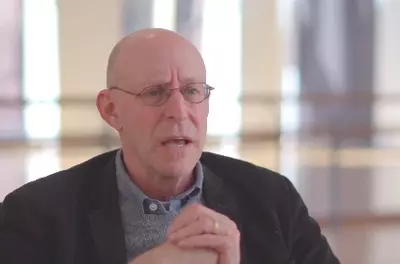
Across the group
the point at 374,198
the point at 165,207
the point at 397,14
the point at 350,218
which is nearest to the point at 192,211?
the point at 165,207

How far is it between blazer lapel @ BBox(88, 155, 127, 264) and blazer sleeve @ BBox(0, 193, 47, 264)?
0.12 metres

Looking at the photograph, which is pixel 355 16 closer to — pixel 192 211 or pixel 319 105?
pixel 319 105

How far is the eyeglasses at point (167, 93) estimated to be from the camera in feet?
4.91

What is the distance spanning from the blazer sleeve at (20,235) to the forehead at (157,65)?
0.34 metres

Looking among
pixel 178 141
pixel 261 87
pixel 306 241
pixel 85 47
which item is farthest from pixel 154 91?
pixel 261 87

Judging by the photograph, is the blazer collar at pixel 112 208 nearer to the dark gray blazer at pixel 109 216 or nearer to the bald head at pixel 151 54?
the dark gray blazer at pixel 109 216

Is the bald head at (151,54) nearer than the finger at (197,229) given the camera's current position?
No

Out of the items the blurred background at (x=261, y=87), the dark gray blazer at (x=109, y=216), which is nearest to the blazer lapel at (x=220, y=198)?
the dark gray blazer at (x=109, y=216)

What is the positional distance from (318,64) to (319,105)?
402 millimetres

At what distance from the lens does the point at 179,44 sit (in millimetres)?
1507

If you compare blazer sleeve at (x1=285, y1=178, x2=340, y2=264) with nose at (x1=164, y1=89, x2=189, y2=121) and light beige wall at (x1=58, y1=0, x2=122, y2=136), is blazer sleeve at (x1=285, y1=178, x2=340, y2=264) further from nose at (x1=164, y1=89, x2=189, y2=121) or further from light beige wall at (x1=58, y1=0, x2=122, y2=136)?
light beige wall at (x1=58, y1=0, x2=122, y2=136)

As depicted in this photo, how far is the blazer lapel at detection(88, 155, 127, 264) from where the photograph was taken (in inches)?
58.4

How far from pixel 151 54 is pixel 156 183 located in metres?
0.28

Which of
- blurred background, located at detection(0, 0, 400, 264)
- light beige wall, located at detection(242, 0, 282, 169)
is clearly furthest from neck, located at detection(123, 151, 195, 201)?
light beige wall, located at detection(242, 0, 282, 169)
